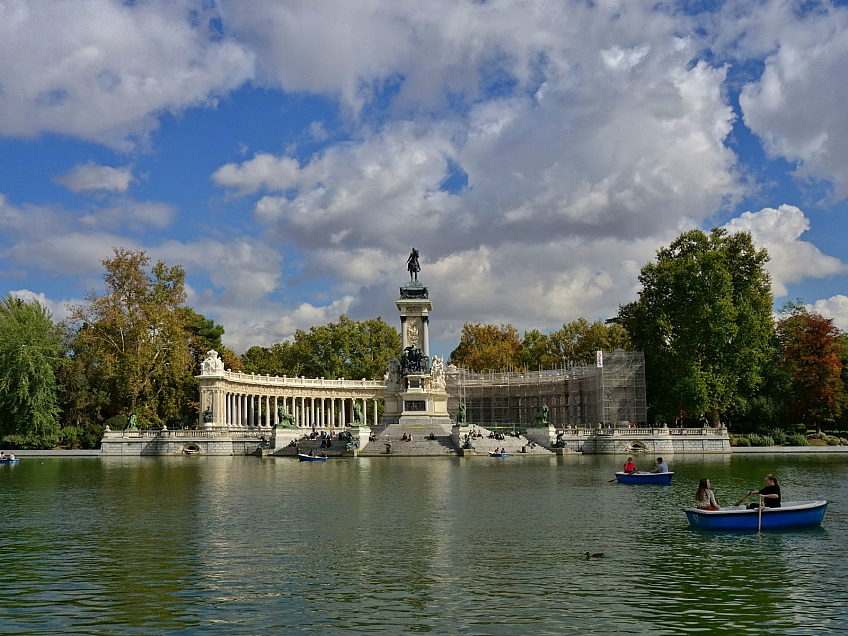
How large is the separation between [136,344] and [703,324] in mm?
43589

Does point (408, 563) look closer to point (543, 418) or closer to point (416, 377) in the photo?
point (543, 418)

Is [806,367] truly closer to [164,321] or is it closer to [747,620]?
[164,321]

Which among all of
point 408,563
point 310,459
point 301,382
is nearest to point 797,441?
point 310,459

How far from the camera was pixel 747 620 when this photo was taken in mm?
11359

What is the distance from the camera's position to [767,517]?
1848 cm

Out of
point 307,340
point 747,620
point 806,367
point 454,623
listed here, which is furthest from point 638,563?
point 307,340

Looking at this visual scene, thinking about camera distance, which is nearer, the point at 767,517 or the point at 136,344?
the point at 767,517

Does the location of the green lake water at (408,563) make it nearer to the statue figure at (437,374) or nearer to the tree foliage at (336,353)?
the statue figure at (437,374)

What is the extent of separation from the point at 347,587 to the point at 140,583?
3532 mm

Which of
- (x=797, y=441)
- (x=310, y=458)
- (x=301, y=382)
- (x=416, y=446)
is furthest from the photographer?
(x=301, y=382)

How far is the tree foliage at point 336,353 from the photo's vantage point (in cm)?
9525

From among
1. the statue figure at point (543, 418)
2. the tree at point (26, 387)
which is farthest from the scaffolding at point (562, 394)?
the tree at point (26, 387)

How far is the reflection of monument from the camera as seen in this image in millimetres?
62344

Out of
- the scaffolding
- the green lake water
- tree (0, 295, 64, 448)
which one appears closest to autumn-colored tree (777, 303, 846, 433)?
the scaffolding
